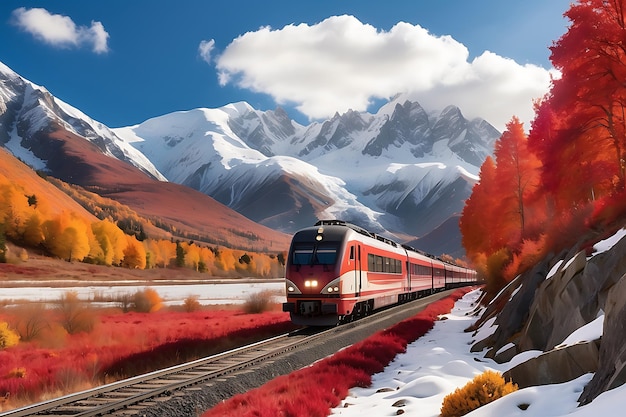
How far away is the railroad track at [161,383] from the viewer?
29.2 feet

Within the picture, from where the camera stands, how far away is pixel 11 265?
75625 mm

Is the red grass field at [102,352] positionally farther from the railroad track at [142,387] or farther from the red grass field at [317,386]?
the red grass field at [317,386]

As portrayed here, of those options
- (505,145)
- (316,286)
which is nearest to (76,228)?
(505,145)

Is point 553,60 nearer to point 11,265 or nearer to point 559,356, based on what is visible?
point 559,356

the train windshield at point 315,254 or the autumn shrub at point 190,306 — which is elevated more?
the train windshield at point 315,254

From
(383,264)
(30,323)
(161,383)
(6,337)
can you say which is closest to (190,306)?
(30,323)

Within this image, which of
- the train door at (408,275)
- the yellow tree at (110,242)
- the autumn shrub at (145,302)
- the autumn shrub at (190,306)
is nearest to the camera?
the autumn shrub at (145,302)

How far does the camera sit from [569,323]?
9.99m

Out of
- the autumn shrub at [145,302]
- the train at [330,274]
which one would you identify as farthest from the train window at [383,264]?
the autumn shrub at [145,302]

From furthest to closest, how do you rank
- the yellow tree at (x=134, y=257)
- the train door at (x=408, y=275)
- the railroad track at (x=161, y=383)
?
the yellow tree at (x=134, y=257)
the train door at (x=408, y=275)
the railroad track at (x=161, y=383)

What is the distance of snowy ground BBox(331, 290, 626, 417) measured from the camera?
559 centimetres

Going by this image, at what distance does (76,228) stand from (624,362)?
10090cm

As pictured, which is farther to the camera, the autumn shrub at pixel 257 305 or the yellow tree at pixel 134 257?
the yellow tree at pixel 134 257

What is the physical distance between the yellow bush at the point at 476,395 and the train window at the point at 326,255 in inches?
513
